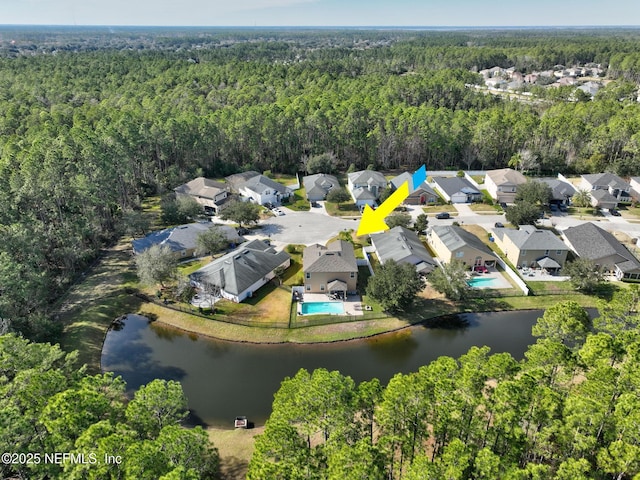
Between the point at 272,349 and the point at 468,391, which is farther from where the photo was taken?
the point at 272,349

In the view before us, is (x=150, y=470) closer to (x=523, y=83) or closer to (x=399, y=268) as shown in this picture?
(x=399, y=268)

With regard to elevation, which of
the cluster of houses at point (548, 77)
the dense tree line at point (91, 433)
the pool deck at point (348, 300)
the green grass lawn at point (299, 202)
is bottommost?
the pool deck at point (348, 300)

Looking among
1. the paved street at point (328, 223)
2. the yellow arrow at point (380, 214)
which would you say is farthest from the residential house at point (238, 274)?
the yellow arrow at point (380, 214)

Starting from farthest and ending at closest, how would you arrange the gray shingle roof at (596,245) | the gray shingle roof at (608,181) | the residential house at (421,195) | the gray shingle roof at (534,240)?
the residential house at (421,195)
the gray shingle roof at (608,181)
the gray shingle roof at (534,240)
the gray shingle roof at (596,245)

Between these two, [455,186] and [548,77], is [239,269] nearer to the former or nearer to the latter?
[455,186]

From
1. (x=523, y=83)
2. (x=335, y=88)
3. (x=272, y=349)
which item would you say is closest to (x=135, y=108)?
(x=335, y=88)

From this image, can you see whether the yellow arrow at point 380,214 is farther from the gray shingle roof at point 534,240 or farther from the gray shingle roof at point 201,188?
the gray shingle roof at point 201,188

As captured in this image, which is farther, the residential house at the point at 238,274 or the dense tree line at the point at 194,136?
the dense tree line at the point at 194,136
